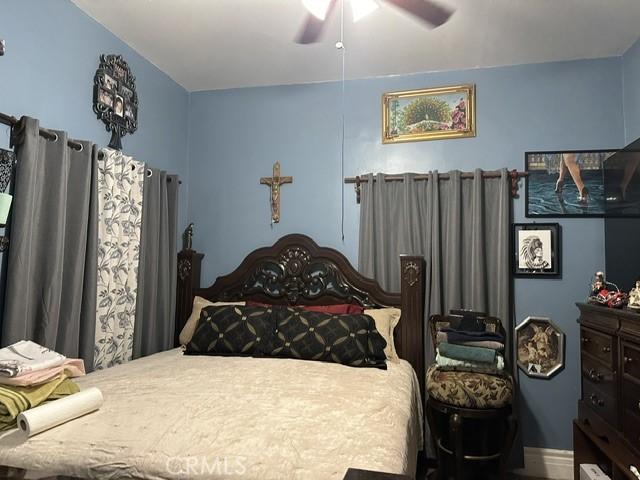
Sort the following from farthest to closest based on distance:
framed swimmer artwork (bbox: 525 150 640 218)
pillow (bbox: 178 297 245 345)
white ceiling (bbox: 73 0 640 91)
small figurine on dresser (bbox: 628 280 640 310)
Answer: pillow (bbox: 178 297 245 345), framed swimmer artwork (bbox: 525 150 640 218), white ceiling (bbox: 73 0 640 91), small figurine on dresser (bbox: 628 280 640 310)

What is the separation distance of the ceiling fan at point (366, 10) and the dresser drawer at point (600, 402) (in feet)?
6.94

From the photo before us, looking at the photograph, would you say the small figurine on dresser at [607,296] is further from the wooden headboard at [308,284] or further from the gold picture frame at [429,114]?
the gold picture frame at [429,114]

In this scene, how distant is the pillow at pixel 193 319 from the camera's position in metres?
2.95

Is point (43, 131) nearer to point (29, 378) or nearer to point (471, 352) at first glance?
point (29, 378)

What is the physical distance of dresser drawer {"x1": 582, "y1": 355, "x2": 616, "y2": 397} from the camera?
1.99 meters

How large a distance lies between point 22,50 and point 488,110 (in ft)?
9.00

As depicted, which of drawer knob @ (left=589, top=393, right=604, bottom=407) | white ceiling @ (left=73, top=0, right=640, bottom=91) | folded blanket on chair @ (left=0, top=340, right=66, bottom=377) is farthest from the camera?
white ceiling @ (left=73, top=0, right=640, bottom=91)

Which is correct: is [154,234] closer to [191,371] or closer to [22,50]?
[191,371]

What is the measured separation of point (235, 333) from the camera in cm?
269

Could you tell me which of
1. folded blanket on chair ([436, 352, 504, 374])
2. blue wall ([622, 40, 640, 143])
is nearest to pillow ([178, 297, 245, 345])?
folded blanket on chair ([436, 352, 504, 374])

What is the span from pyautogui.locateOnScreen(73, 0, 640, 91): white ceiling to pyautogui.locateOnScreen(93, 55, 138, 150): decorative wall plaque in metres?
0.21

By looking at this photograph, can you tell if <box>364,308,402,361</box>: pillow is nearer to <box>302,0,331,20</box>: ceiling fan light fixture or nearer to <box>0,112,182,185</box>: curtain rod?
<box>302,0,331,20</box>: ceiling fan light fixture

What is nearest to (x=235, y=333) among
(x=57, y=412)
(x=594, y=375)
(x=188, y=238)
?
(x=188, y=238)

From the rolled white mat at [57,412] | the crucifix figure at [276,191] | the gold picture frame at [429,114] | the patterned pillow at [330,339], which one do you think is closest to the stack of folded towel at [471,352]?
the patterned pillow at [330,339]
